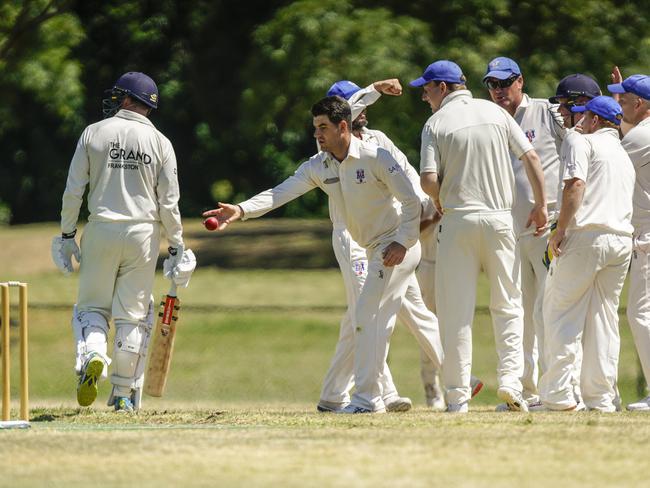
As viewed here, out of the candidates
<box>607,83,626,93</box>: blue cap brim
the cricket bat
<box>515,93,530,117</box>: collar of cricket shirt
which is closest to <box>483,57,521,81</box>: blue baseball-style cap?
<box>515,93,530,117</box>: collar of cricket shirt

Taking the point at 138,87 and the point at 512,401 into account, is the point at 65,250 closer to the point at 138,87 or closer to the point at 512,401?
the point at 138,87

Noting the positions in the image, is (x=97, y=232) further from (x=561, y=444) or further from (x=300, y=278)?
(x=300, y=278)

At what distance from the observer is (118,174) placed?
10.1 meters

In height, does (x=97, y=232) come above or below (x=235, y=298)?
above

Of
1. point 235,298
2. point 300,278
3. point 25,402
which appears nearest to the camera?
point 25,402

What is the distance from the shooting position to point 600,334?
9.93m

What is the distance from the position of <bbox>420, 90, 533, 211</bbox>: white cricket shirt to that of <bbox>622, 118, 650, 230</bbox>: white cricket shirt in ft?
3.18

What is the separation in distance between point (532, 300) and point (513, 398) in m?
1.21

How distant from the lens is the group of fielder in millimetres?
9703

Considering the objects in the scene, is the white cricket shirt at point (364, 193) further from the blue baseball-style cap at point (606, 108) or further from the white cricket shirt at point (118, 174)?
the blue baseball-style cap at point (606, 108)

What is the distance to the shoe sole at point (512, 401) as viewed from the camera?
9.72m

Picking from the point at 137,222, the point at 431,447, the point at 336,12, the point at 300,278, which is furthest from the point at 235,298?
the point at 431,447

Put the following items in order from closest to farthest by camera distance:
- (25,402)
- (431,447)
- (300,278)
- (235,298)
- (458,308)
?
(431,447) → (25,402) → (458,308) → (235,298) → (300,278)

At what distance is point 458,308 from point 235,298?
13.8m
